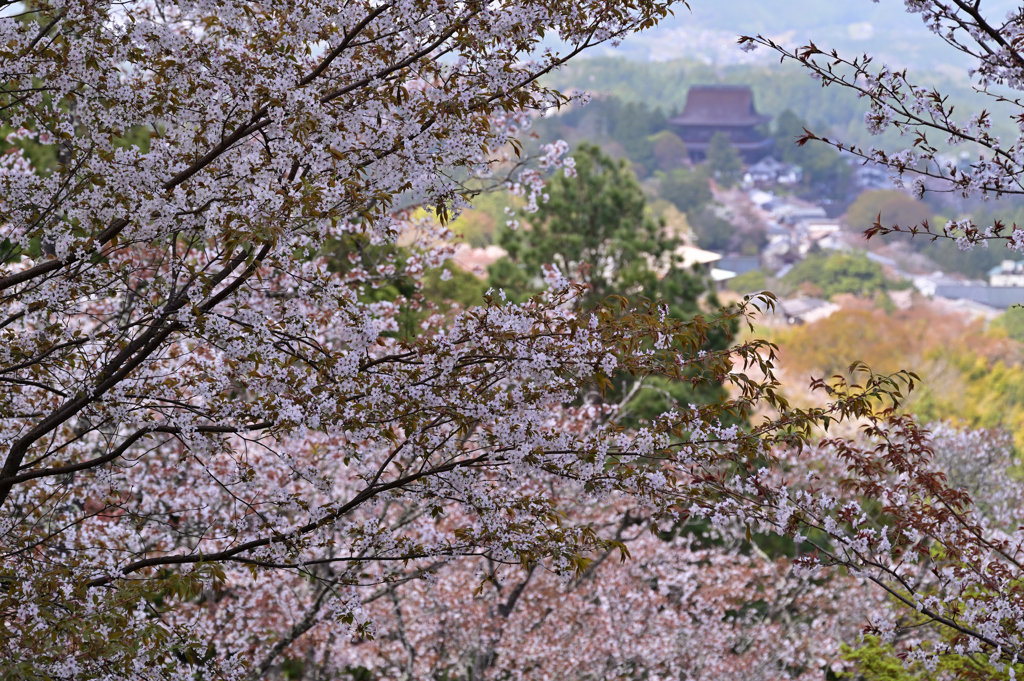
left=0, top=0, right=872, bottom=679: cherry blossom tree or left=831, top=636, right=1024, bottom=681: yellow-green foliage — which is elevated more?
left=0, top=0, right=872, bottom=679: cherry blossom tree

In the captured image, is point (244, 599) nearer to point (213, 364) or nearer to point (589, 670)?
point (213, 364)

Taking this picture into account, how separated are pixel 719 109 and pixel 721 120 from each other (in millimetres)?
1192

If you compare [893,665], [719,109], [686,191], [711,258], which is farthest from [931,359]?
[719,109]

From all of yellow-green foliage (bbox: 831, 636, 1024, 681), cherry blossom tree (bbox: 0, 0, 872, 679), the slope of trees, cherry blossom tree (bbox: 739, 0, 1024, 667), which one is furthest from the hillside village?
cherry blossom tree (bbox: 0, 0, 872, 679)

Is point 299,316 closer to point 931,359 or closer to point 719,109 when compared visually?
point 931,359

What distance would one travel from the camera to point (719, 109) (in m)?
95.3

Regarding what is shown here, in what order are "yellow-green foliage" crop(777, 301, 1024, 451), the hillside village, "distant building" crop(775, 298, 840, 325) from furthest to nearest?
the hillside village, "distant building" crop(775, 298, 840, 325), "yellow-green foliage" crop(777, 301, 1024, 451)

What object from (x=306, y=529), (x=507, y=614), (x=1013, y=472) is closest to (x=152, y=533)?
(x=507, y=614)

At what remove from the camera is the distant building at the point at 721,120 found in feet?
309

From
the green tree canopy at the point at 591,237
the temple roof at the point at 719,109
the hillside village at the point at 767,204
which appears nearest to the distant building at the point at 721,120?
the temple roof at the point at 719,109

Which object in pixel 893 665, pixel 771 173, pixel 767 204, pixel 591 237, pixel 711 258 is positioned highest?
pixel 771 173

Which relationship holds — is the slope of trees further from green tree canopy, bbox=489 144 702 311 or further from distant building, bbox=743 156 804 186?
distant building, bbox=743 156 804 186

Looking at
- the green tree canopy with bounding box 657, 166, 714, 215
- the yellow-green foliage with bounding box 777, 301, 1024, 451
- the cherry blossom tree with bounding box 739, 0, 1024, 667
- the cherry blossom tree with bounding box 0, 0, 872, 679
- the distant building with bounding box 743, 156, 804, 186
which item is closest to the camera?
the cherry blossom tree with bounding box 739, 0, 1024, 667

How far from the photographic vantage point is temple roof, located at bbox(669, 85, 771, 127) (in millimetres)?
94019
